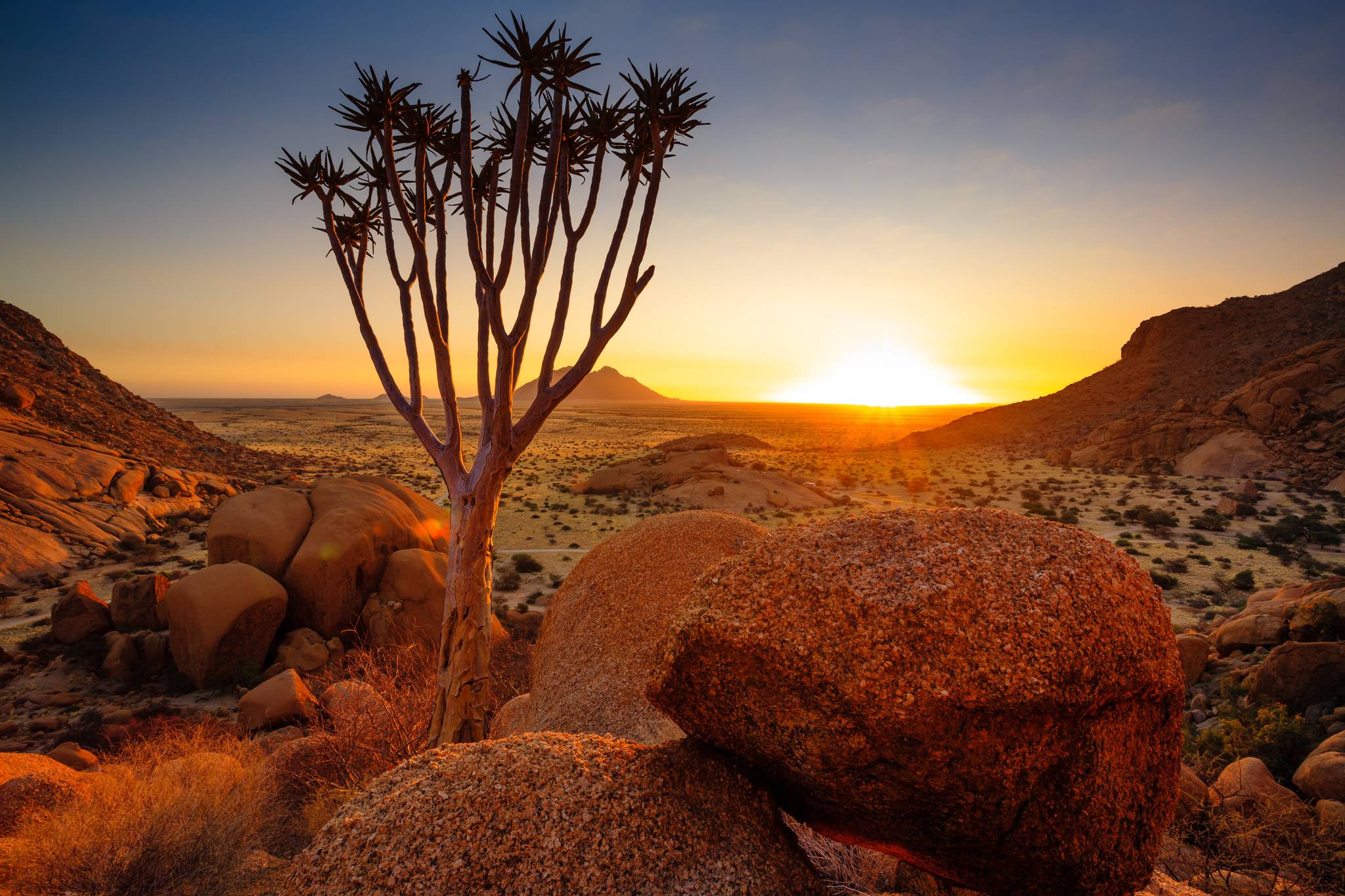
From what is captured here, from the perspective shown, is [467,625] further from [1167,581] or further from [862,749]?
[1167,581]

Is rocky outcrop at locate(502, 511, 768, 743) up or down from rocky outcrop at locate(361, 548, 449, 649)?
up

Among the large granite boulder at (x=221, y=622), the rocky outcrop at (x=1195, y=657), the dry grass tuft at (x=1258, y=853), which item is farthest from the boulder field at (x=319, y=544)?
the rocky outcrop at (x=1195, y=657)

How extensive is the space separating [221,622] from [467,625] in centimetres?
679

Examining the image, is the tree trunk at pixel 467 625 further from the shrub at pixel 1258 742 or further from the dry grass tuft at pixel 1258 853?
the shrub at pixel 1258 742

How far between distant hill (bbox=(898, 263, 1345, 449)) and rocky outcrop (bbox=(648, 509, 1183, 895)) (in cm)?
5709

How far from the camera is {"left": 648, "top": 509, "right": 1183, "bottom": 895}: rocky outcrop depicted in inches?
89.4

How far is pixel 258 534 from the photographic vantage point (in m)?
11.8

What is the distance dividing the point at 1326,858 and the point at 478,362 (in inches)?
353

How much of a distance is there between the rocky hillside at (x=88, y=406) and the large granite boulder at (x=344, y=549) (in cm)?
1807

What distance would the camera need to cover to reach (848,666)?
237 cm

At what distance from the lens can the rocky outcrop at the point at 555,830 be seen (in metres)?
2.31

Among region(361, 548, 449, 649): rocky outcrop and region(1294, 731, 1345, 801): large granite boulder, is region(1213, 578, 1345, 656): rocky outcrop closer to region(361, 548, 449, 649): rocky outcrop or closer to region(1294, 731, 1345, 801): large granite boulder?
region(1294, 731, 1345, 801): large granite boulder

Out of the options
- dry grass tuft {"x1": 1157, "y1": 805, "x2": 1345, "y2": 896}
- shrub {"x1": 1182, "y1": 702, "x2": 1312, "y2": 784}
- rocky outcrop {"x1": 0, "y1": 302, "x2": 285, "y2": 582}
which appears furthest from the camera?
rocky outcrop {"x1": 0, "y1": 302, "x2": 285, "y2": 582}

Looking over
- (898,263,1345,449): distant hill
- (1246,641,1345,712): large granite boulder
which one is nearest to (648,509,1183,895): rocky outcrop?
(1246,641,1345,712): large granite boulder
